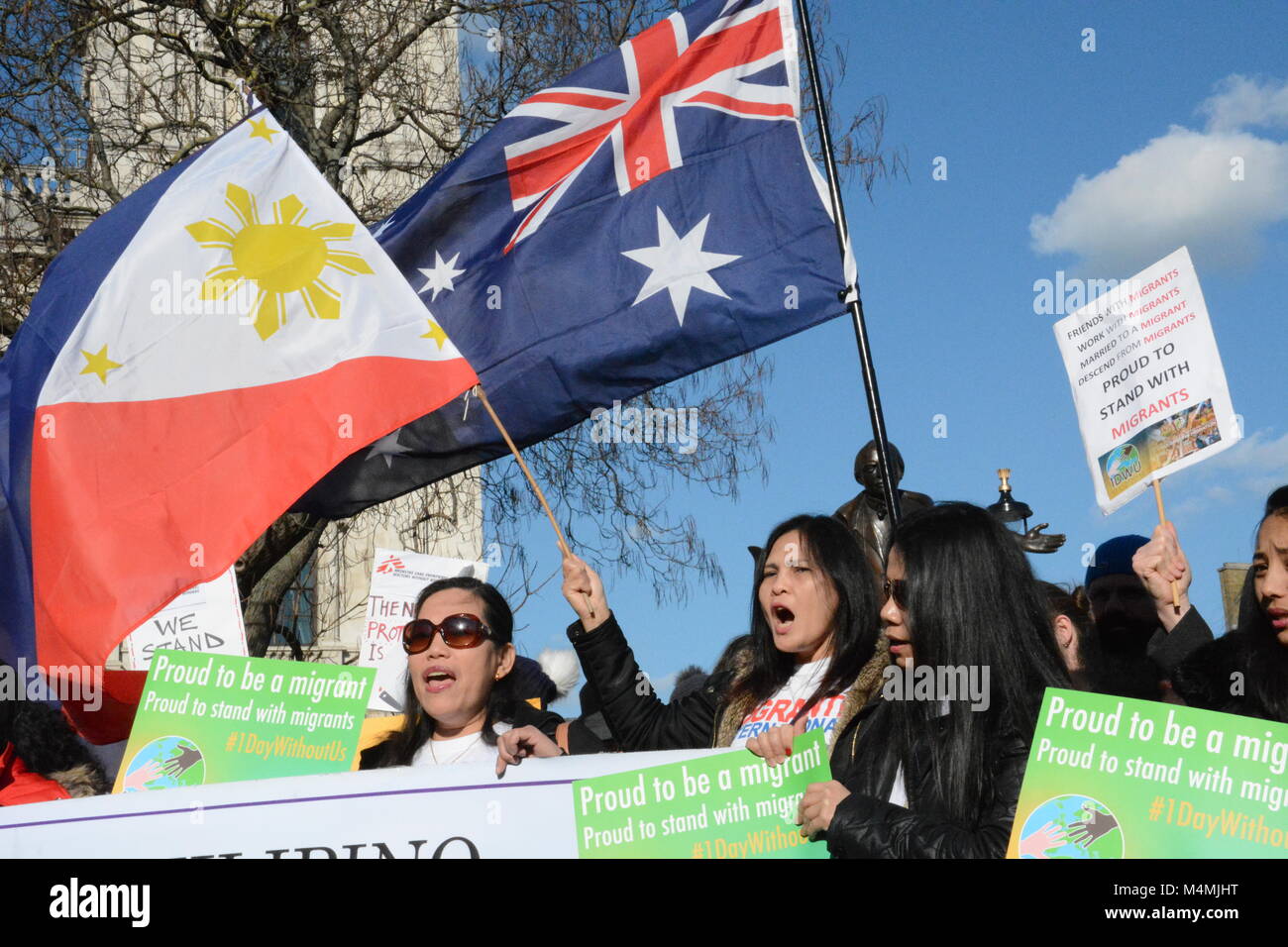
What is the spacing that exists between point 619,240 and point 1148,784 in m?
3.43

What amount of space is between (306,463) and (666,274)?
153 cm

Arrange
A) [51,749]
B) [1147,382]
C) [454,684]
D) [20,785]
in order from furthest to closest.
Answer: [51,749]
[20,785]
[454,684]
[1147,382]

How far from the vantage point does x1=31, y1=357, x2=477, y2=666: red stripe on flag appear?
5.02 m

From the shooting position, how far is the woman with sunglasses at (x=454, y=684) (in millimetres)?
4305

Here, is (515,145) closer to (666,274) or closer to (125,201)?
(666,274)

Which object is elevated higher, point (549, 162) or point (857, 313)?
point (549, 162)

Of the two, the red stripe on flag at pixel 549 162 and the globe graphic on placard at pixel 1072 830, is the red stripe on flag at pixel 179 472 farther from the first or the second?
the globe graphic on placard at pixel 1072 830

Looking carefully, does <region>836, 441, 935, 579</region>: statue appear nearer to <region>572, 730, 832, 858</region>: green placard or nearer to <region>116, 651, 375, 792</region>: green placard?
<region>116, 651, 375, 792</region>: green placard

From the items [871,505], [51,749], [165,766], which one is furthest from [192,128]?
[165,766]

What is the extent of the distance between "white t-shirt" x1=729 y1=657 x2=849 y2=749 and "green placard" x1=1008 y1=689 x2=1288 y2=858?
0.75 metres

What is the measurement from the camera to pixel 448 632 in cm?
433

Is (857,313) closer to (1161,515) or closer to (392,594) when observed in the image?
(1161,515)

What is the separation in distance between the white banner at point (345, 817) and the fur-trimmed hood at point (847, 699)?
12.6 inches

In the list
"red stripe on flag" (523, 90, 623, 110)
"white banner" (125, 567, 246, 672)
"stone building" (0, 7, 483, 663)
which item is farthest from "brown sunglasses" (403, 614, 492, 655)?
"stone building" (0, 7, 483, 663)
